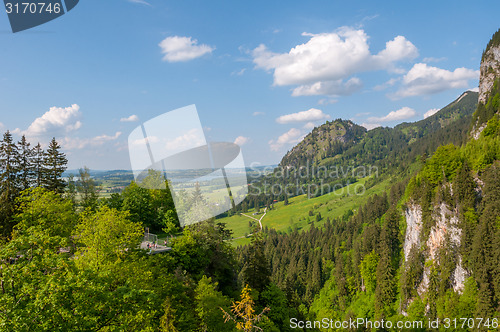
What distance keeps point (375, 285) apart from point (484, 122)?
287ft

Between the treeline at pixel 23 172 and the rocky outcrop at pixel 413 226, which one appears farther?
the rocky outcrop at pixel 413 226

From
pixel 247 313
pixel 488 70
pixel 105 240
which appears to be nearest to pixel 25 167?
pixel 105 240

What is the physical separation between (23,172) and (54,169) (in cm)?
396

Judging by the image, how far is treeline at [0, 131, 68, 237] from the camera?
3275 cm

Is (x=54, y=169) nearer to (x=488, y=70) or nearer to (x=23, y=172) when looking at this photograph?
(x=23, y=172)

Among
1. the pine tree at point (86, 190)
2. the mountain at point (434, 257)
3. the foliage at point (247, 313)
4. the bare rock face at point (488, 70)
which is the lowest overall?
the mountain at point (434, 257)

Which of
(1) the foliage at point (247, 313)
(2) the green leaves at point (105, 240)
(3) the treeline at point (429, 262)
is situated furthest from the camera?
(3) the treeline at point (429, 262)

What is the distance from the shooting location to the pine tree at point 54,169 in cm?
4219

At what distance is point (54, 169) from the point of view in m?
44.0

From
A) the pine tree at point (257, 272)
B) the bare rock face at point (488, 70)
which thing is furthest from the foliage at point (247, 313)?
the bare rock face at point (488, 70)

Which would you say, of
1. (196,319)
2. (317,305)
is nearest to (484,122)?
(317,305)

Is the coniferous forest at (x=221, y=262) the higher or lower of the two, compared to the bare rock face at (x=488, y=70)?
lower

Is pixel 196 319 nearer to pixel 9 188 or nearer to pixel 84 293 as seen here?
pixel 84 293

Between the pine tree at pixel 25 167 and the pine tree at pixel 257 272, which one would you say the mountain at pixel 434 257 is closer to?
the pine tree at pixel 257 272
